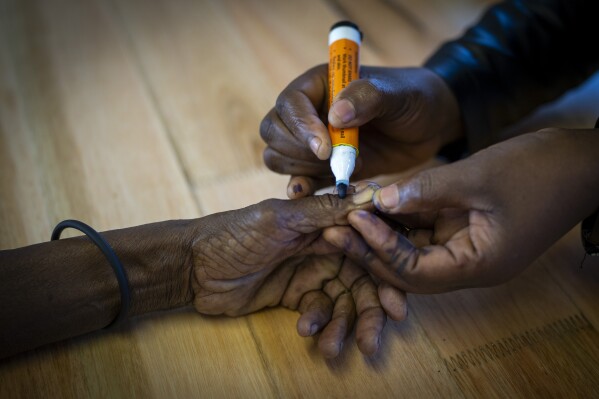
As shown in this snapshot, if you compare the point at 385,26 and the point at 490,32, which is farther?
the point at 385,26

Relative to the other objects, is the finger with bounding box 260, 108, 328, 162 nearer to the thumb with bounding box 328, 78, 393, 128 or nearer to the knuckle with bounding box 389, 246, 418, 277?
the thumb with bounding box 328, 78, 393, 128

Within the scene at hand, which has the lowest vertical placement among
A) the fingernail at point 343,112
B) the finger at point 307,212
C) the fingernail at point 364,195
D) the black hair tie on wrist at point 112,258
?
the black hair tie on wrist at point 112,258

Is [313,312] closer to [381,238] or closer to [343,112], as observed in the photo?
[381,238]

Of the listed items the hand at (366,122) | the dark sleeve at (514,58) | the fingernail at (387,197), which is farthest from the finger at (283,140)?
the dark sleeve at (514,58)

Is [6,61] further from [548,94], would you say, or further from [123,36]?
A: [548,94]

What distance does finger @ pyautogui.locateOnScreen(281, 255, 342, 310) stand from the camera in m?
0.99

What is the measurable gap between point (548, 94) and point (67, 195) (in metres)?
1.19

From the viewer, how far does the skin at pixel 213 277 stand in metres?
0.87

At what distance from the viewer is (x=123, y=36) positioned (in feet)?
5.16

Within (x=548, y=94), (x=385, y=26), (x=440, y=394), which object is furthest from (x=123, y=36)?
(x=440, y=394)

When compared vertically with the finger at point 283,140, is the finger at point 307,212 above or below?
below

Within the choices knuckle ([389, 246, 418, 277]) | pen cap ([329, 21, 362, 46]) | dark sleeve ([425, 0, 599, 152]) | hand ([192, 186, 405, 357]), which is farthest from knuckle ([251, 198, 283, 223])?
dark sleeve ([425, 0, 599, 152])

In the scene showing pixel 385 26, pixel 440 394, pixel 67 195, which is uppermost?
pixel 385 26

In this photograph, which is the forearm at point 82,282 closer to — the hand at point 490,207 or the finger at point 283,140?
the finger at point 283,140
